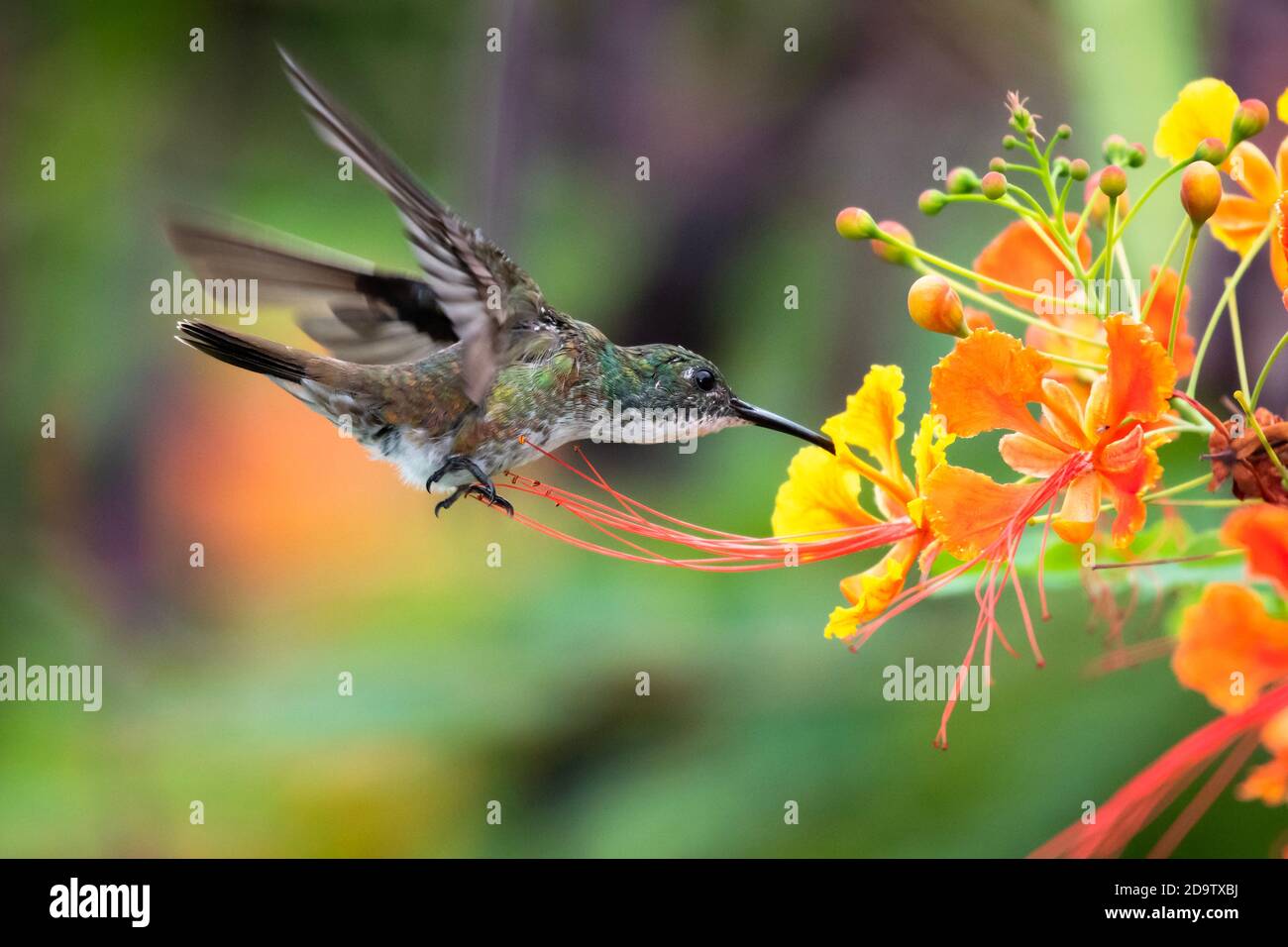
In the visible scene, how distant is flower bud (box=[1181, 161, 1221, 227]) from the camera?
1114 millimetres

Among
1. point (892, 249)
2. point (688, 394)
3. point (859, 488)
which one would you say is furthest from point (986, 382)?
point (688, 394)

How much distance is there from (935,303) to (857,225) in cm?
12

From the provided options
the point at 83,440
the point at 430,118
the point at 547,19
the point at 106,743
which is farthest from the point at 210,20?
the point at 106,743

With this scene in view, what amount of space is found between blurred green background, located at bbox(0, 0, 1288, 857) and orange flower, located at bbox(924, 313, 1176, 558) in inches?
37.0

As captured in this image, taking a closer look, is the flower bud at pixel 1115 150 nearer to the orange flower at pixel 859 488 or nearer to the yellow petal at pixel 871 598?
the orange flower at pixel 859 488

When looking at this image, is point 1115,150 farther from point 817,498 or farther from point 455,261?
point 455,261

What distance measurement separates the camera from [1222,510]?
1.77 meters

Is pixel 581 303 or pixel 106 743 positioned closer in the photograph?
pixel 106 743

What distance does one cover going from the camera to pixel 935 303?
4.06 ft

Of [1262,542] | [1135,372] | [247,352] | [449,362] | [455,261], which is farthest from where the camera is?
[449,362]

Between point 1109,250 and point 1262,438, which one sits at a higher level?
point 1109,250

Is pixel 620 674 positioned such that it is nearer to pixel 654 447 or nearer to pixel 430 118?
pixel 654 447

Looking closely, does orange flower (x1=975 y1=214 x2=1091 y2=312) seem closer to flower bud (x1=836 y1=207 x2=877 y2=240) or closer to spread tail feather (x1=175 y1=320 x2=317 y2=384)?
flower bud (x1=836 y1=207 x2=877 y2=240)
